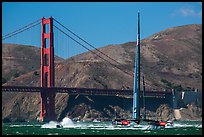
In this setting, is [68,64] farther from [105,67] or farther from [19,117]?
[19,117]

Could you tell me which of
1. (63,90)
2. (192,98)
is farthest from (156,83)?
(63,90)

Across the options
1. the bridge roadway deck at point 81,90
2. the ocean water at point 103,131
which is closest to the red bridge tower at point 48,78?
the bridge roadway deck at point 81,90

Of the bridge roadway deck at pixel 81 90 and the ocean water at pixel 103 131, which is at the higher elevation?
the bridge roadway deck at pixel 81 90

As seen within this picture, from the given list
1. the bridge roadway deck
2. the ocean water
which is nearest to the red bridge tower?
the bridge roadway deck

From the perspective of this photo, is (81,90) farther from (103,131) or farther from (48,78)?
(103,131)

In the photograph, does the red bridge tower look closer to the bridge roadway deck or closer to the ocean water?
the bridge roadway deck

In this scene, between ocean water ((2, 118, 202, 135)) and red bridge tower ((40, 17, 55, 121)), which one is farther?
red bridge tower ((40, 17, 55, 121))

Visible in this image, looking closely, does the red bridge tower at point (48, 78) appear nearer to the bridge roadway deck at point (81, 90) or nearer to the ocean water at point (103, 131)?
the bridge roadway deck at point (81, 90)

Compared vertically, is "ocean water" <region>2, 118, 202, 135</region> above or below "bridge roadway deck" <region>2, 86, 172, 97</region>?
below

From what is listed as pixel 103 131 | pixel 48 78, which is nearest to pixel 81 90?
pixel 48 78

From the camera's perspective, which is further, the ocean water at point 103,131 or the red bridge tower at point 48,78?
the red bridge tower at point 48,78

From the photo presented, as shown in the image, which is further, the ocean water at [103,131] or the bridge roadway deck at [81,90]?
the bridge roadway deck at [81,90]

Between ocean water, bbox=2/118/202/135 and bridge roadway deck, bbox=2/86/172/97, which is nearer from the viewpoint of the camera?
ocean water, bbox=2/118/202/135
